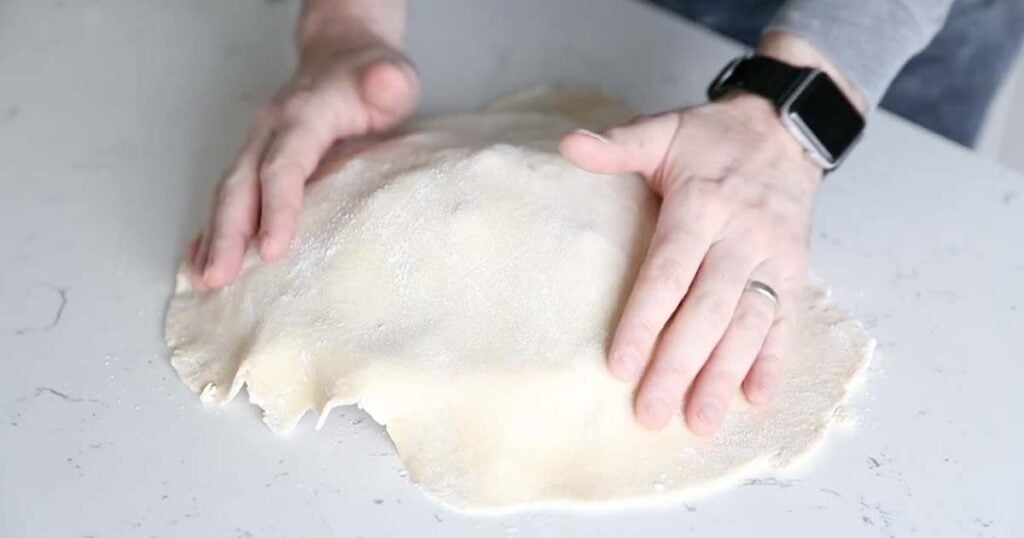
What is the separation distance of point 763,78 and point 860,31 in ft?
0.31

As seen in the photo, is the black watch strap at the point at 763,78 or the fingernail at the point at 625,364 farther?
the black watch strap at the point at 763,78

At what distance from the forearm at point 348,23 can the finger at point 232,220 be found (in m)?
0.14

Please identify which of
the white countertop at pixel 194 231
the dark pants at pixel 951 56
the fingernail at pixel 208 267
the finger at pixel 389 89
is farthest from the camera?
the dark pants at pixel 951 56

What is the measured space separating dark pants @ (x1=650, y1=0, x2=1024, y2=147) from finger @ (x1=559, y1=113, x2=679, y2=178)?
381 mm

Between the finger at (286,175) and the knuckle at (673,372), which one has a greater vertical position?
the knuckle at (673,372)

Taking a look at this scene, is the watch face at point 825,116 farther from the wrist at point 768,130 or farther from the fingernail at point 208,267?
the fingernail at point 208,267

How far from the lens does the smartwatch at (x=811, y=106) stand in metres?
0.83

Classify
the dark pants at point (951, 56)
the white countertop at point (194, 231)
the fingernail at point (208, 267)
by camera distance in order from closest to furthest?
the white countertop at point (194, 231) < the fingernail at point (208, 267) < the dark pants at point (951, 56)

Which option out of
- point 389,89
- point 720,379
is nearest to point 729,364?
point 720,379

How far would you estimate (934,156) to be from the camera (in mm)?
944

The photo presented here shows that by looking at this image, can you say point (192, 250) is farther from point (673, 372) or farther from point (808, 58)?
point (808, 58)

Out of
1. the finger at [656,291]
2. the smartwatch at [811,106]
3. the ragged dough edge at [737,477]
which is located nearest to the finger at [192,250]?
the ragged dough edge at [737,477]

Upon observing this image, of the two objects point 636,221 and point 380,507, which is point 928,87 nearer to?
point 636,221

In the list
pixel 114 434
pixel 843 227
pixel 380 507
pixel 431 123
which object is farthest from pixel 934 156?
pixel 114 434
